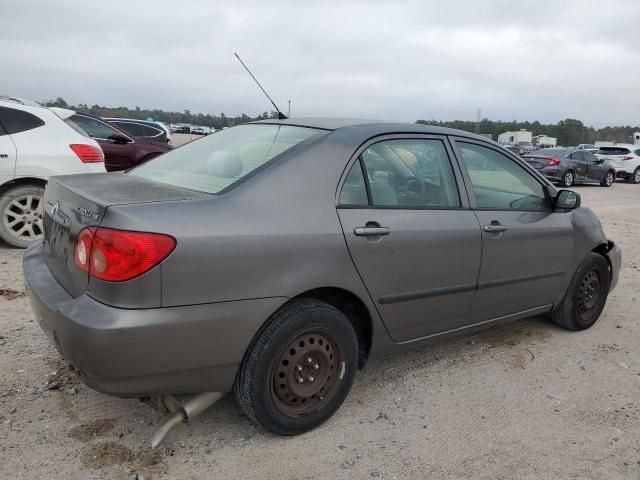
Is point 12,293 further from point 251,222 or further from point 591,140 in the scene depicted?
point 591,140

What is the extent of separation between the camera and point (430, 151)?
10.7 ft

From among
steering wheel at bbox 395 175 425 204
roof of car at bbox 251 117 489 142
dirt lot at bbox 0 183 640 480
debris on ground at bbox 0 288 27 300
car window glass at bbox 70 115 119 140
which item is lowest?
dirt lot at bbox 0 183 640 480

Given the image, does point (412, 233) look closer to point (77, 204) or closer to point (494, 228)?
point (494, 228)

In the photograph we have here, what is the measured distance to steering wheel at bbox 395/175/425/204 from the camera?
9.89ft

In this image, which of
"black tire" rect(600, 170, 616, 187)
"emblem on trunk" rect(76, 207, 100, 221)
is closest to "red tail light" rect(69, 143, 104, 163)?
"emblem on trunk" rect(76, 207, 100, 221)

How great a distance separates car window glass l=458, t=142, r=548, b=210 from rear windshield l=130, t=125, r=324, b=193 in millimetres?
1137

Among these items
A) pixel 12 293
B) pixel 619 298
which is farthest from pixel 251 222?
pixel 619 298

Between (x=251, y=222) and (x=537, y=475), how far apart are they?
177 cm

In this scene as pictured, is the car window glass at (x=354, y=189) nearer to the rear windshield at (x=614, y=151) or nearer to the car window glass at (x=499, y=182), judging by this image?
the car window glass at (x=499, y=182)

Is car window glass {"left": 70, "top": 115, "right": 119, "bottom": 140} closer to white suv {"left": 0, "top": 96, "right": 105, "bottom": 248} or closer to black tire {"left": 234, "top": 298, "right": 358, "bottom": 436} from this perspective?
white suv {"left": 0, "top": 96, "right": 105, "bottom": 248}

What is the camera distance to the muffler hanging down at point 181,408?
2.47m

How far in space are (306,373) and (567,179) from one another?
18439 mm

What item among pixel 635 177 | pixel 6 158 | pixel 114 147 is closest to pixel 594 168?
pixel 635 177

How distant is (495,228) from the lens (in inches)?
131
